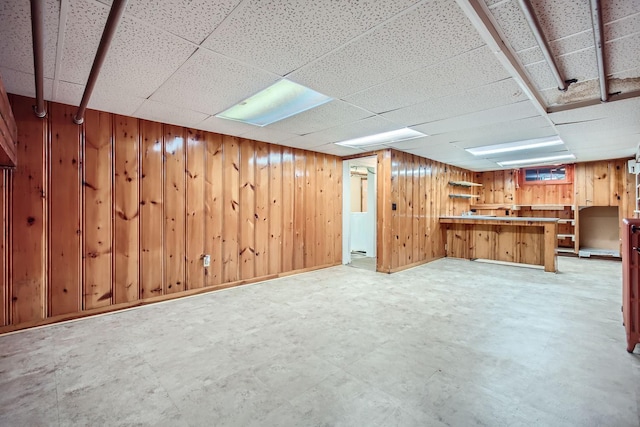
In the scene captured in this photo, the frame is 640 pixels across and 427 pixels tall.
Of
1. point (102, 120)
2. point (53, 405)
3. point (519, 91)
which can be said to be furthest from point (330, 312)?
point (102, 120)

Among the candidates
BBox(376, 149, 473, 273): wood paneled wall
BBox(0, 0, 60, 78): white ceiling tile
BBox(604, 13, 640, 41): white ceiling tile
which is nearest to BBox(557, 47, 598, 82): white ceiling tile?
BBox(604, 13, 640, 41): white ceiling tile

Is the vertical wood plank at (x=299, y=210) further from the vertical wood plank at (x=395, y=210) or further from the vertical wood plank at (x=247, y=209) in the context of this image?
the vertical wood plank at (x=395, y=210)

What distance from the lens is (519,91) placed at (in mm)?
2477

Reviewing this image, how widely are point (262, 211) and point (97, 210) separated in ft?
6.48

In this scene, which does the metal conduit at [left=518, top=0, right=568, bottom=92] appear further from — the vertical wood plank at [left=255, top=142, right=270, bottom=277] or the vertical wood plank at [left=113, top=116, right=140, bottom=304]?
the vertical wood plank at [left=113, top=116, right=140, bottom=304]

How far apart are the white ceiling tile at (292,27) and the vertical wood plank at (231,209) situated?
2152 millimetres

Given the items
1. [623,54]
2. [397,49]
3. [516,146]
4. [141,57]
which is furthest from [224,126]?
[516,146]

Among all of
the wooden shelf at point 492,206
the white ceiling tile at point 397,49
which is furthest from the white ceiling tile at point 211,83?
the wooden shelf at point 492,206

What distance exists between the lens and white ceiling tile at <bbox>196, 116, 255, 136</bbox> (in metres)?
3.35

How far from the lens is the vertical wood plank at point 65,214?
2.77 meters

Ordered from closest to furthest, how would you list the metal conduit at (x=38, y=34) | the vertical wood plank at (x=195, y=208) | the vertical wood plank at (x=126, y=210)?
the metal conduit at (x=38, y=34), the vertical wood plank at (x=126, y=210), the vertical wood plank at (x=195, y=208)

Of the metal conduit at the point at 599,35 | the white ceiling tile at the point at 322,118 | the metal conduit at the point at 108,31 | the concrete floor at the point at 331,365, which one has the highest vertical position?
the white ceiling tile at the point at 322,118

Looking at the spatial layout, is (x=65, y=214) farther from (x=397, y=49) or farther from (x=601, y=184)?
(x=601, y=184)

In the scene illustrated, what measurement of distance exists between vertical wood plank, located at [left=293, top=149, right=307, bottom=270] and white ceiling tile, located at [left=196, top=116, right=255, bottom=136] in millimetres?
1204
